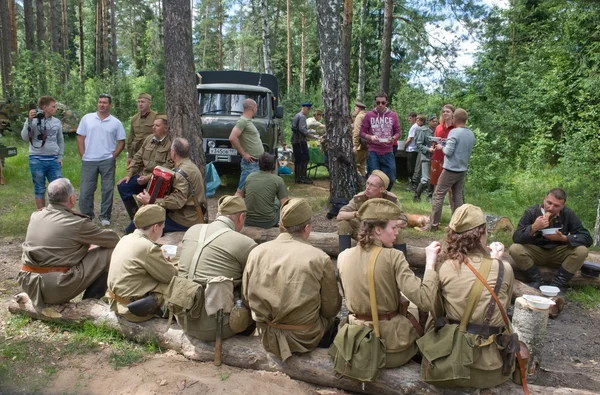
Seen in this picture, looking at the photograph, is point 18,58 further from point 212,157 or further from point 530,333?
point 530,333

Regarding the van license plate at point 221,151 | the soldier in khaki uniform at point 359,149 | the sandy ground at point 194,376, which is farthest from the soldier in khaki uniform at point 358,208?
the van license plate at point 221,151

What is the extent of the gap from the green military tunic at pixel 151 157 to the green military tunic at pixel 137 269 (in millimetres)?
A: 2810

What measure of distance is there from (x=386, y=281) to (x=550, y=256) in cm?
341

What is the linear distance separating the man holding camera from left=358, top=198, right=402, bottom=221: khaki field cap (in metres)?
5.68

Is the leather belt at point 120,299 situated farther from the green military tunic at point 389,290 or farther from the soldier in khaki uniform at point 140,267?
the green military tunic at point 389,290

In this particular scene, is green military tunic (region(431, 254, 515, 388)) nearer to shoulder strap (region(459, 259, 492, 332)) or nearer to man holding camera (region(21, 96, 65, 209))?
shoulder strap (region(459, 259, 492, 332))

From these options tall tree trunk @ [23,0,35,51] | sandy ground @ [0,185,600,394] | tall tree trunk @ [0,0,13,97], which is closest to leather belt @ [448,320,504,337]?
sandy ground @ [0,185,600,394]

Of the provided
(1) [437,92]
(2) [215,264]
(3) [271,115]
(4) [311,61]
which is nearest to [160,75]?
(4) [311,61]

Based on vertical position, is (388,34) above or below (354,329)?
above

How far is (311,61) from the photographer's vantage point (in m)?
37.0

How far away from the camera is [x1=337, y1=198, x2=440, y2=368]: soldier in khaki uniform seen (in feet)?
10.9

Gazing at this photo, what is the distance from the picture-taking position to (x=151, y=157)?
6.81 metres

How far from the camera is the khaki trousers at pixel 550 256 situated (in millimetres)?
5656

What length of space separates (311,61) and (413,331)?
35.2 meters
